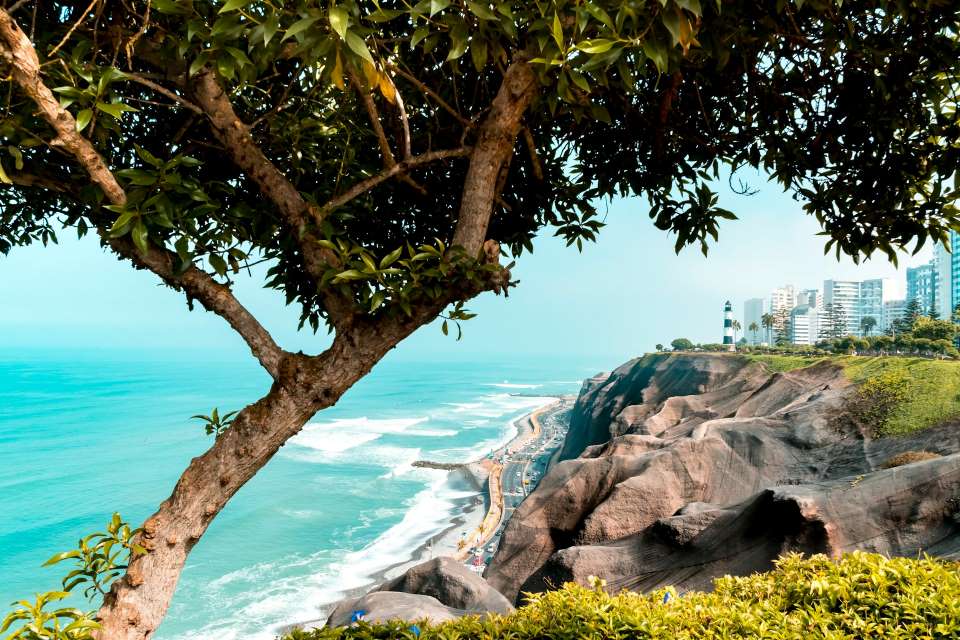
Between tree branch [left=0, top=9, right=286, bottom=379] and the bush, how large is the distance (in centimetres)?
182

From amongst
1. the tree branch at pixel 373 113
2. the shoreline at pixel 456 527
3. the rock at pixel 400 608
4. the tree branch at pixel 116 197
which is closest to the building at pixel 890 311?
the shoreline at pixel 456 527

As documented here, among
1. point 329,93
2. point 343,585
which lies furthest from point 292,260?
point 343,585

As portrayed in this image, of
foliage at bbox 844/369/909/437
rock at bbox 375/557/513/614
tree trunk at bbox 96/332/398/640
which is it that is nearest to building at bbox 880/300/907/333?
foliage at bbox 844/369/909/437

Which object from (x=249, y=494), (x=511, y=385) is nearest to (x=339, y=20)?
(x=249, y=494)

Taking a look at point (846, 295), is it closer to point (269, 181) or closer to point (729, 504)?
point (729, 504)

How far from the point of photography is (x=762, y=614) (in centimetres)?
316

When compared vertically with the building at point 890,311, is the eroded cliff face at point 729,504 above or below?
below

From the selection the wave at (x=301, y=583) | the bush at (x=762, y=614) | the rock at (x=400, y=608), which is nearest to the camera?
the bush at (x=762, y=614)

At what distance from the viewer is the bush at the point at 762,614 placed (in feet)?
9.73

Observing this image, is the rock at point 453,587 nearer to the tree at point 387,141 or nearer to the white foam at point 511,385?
the tree at point 387,141

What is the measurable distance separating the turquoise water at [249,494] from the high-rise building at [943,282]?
81.3 meters

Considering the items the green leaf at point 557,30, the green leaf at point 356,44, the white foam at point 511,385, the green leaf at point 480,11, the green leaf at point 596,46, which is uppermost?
the green leaf at point 480,11

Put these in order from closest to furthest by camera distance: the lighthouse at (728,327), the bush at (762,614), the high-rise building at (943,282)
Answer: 1. the bush at (762,614)
2. the lighthouse at (728,327)
3. the high-rise building at (943,282)

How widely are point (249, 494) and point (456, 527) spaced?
18671 millimetres
